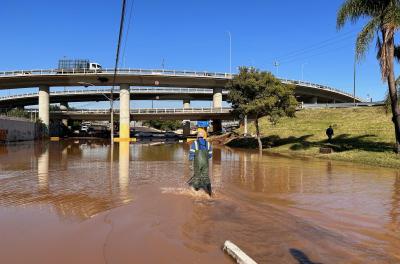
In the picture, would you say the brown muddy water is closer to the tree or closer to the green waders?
the green waders

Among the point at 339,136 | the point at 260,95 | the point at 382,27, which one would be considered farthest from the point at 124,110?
the point at 382,27

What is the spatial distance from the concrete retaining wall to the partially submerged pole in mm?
53673

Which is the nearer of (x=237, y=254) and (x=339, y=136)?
(x=237, y=254)

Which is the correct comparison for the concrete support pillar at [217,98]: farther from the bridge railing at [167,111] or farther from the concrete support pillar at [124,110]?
the concrete support pillar at [124,110]

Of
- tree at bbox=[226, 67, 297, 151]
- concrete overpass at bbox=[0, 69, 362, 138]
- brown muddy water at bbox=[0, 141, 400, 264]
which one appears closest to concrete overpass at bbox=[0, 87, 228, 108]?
concrete overpass at bbox=[0, 69, 362, 138]

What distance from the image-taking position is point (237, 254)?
636cm

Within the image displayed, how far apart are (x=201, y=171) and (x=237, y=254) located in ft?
18.6

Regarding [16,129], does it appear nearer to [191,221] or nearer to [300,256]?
[191,221]

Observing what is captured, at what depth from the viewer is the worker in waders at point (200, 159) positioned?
12.0 metres

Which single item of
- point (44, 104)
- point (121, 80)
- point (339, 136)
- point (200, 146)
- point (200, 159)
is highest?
point (121, 80)

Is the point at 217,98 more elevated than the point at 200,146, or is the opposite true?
the point at 217,98

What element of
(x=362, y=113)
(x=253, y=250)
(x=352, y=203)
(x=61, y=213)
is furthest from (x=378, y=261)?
(x=362, y=113)

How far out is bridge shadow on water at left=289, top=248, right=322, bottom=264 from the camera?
251 inches

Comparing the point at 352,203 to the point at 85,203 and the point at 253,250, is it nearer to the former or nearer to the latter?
the point at 253,250
